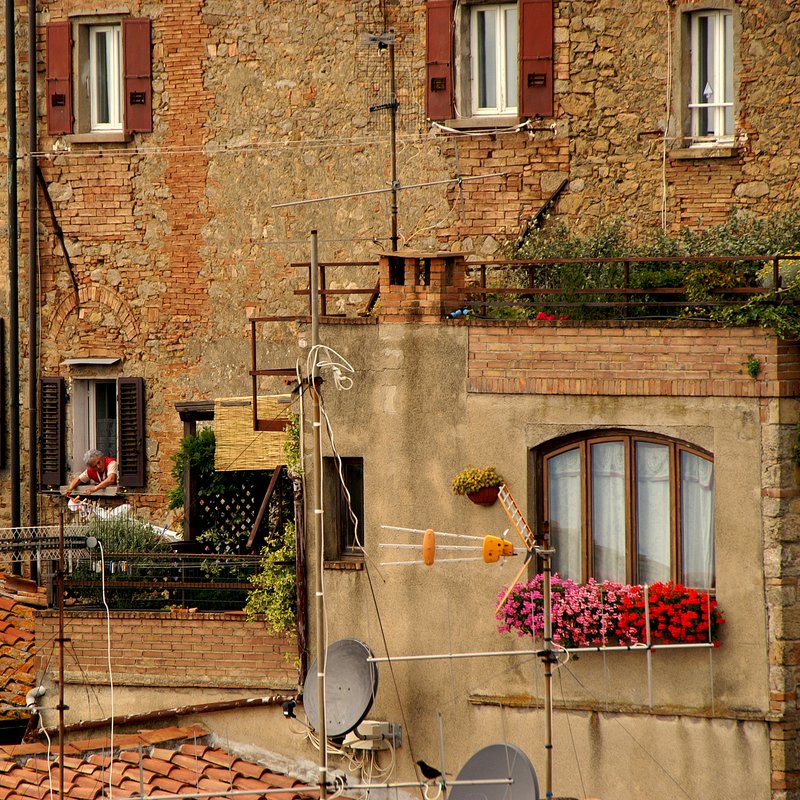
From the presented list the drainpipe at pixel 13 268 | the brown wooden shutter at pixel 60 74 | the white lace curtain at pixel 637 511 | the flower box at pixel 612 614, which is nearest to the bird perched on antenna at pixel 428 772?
the flower box at pixel 612 614

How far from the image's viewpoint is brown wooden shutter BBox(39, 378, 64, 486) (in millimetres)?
23219

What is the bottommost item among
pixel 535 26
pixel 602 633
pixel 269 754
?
pixel 269 754

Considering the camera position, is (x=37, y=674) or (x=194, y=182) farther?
(x=194, y=182)

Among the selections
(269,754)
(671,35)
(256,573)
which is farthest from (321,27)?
(269,754)

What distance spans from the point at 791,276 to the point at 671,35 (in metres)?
5.45

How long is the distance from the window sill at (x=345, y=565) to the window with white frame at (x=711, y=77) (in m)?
6.94

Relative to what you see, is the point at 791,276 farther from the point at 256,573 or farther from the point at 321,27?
the point at 321,27

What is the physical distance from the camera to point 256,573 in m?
17.8

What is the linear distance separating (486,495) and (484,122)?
21.6 ft

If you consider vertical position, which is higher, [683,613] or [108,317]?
[108,317]

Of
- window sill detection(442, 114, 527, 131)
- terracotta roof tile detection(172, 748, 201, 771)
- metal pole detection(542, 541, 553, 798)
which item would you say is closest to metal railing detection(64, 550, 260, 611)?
terracotta roof tile detection(172, 748, 201, 771)

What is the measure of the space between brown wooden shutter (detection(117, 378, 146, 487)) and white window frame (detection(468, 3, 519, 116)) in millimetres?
5518

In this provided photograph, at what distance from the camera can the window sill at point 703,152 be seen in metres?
20.1

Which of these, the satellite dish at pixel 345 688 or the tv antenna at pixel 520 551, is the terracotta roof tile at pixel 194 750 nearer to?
the satellite dish at pixel 345 688
